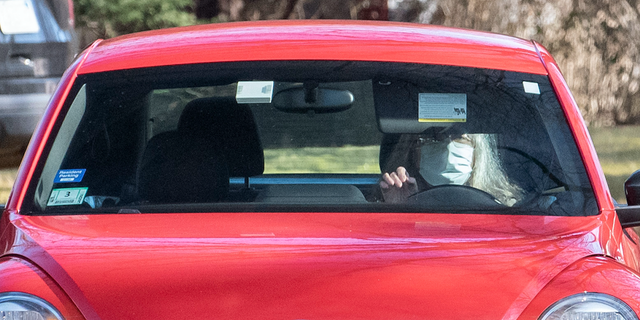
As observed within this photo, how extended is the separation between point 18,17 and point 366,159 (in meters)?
5.56

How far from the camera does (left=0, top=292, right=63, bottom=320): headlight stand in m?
1.85

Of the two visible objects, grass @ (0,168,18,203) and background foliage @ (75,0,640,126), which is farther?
background foliage @ (75,0,640,126)

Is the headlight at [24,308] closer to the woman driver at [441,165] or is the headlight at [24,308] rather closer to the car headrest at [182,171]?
the car headrest at [182,171]

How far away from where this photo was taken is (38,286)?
6.21 ft

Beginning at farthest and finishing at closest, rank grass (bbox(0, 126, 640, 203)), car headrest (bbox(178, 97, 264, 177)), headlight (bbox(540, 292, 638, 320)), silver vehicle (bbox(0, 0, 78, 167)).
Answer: silver vehicle (bbox(0, 0, 78, 167)), grass (bbox(0, 126, 640, 203)), car headrest (bbox(178, 97, 264, 177)), headlight (bbox(540, 292, 638, 320))

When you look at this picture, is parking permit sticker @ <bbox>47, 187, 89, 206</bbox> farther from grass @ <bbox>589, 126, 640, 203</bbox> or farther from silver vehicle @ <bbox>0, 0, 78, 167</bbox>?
silver vehicle @ <bbox>0, 0, 78, 167</bbox>

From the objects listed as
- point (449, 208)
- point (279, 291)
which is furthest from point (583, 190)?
point (279, 291)

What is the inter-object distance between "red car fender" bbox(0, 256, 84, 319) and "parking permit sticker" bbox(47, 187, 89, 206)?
48cm

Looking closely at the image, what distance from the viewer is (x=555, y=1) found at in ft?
47.7

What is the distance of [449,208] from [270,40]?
2.78ft

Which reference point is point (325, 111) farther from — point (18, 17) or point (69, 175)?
point (18, 17)

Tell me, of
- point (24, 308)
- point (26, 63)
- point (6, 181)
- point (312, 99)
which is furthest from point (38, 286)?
point (26, 63)

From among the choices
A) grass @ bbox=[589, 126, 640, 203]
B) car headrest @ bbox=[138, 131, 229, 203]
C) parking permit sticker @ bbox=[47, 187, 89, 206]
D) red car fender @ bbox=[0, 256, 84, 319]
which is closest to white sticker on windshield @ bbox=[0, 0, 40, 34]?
grass @ bbox=[589, 126, 640, 203]

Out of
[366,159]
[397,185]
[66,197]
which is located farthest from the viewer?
[366,159]
